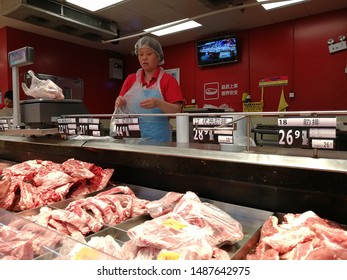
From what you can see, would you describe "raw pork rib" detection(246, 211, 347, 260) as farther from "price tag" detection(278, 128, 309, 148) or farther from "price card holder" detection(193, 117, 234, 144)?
"price card holder" detection(193, 117, 234, 144)

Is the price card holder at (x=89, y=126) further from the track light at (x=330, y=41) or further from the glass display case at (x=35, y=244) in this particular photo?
the track light at (x=330, y=41)

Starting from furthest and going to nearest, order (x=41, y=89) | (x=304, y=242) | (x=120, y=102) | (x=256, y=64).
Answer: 1. (x=256, y=64)
2. (x=120, y=102)
3. (x=41, y=89)
4. (x=304, y=242)

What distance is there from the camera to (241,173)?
1.46 m

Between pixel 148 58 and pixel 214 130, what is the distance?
1584mm

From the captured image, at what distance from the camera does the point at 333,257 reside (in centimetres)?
90

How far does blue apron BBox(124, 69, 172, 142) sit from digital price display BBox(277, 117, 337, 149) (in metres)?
1.55

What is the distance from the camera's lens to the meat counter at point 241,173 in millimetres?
1205

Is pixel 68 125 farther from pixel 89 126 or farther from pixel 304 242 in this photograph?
pixel 304 242

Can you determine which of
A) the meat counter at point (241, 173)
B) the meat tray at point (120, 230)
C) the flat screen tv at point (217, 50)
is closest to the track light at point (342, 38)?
the flat screen tv at point (217, 50)

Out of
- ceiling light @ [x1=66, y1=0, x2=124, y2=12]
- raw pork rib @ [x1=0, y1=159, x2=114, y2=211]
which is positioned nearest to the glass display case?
raw pork rib @ [x1=0, y1=159, x2=114, y2=211]

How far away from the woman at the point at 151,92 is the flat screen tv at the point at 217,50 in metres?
3.84

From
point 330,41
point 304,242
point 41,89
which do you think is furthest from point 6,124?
point 330,41

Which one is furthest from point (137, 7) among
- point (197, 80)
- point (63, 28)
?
point (197, 80)
